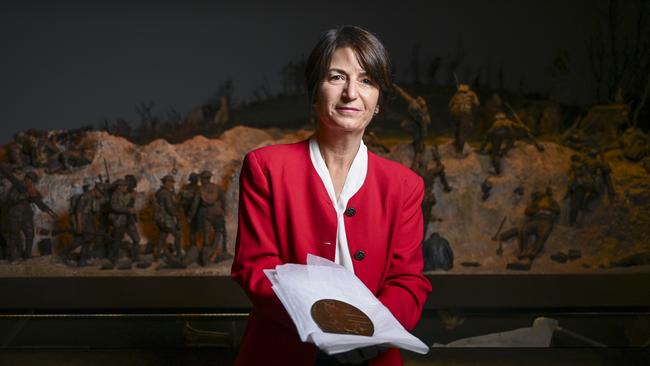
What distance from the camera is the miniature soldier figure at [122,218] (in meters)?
8.62

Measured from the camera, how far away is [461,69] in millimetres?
9367

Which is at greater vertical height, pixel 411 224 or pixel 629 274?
pixel 411 224

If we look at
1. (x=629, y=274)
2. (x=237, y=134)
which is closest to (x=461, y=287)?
(x=629, y=274)

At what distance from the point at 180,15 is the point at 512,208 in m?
5.42

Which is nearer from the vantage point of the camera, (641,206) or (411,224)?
(411,224)

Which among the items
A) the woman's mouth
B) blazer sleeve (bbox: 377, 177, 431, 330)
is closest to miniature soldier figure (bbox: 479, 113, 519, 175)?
blazer sleeve (bbox: 377, 177, 431, 330)

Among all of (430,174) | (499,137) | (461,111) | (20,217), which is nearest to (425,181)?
(430,174)

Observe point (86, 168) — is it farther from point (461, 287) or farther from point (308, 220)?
point (308, 220)

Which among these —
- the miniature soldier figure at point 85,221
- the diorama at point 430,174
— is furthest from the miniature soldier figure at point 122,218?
the miniature soldier figure at point 85,221

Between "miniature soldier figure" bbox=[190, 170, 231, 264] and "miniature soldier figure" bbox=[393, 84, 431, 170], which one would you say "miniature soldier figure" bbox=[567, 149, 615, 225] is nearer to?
"miniature soldier figure" bbox=[393, 84, 431, 170]

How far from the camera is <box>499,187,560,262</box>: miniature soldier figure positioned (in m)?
8.74

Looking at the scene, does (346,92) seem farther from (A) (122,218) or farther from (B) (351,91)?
(A) (122,218)

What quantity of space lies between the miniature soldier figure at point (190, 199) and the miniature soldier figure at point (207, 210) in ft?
0.23

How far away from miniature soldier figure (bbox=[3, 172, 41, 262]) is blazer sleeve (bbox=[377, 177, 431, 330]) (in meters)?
7.78
